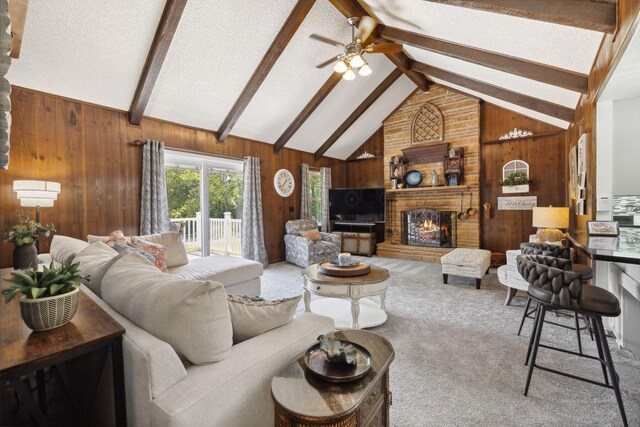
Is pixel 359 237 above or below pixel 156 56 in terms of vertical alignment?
below

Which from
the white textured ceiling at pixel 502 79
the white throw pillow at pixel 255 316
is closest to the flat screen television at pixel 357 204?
the white textured ceiling at pixel 502 79

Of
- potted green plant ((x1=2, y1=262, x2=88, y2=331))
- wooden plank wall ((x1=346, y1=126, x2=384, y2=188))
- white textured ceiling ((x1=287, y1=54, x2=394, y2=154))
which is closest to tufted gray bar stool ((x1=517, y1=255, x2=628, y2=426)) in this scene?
potted green plant ((x1=2, y1=262, x2=88, y2=331))

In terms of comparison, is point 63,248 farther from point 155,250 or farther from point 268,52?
point 268,52

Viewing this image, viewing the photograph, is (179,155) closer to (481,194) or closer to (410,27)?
(410,27)

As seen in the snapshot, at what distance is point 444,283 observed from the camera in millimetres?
4270

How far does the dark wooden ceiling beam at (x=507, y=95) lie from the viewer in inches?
162

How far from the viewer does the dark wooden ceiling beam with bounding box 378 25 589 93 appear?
3.05 meters

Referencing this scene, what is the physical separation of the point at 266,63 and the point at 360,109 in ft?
8.72

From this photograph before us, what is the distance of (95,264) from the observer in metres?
1.81

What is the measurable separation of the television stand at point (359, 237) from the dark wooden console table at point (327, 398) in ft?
18.0

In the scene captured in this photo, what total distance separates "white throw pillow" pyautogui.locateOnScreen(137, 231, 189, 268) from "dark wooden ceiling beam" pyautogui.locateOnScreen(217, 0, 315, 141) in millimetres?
2162

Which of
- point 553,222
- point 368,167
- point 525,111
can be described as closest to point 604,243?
point 553,222

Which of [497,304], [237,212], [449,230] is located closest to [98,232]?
[237,212]

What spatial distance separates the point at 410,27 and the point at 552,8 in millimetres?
1814
